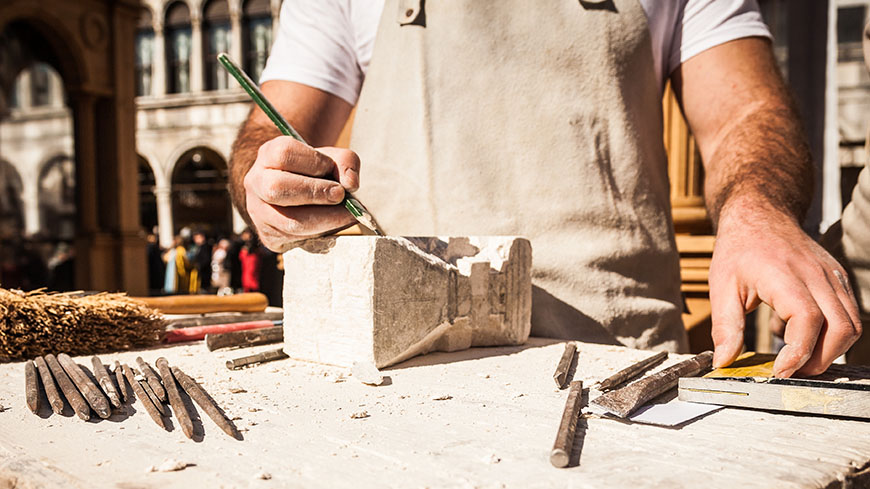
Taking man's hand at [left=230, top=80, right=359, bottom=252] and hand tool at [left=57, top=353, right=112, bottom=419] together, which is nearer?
hand tool at [left=57, top=353, right=112, bottom=419]

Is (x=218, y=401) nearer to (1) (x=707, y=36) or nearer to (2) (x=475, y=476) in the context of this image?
(2) (x=475, y=476)

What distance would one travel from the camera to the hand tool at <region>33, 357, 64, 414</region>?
3.25 ft

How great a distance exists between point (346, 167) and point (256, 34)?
52.5 feet

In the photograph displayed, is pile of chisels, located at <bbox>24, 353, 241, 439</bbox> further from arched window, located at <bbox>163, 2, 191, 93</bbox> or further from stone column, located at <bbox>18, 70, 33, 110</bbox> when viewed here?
arched window, located at <bbox>163, 2, 191, 93</bbox>

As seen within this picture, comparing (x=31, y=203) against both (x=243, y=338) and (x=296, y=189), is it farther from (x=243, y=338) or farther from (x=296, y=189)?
(x=296, y=189)

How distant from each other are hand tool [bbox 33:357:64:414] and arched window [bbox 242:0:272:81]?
1560 cm

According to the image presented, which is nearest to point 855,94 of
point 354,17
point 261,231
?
point 354,17

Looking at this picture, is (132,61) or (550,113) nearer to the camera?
(550,113)

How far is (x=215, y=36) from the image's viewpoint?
53.4 feet

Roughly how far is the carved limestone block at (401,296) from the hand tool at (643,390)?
1.50 feet

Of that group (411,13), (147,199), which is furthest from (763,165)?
(147,199)

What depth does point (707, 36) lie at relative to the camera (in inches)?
67.3

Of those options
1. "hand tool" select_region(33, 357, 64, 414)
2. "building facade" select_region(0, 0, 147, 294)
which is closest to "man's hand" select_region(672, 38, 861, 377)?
"hand tool" select_region(33, 357, 64, 414)

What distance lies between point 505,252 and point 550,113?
0.42 m
